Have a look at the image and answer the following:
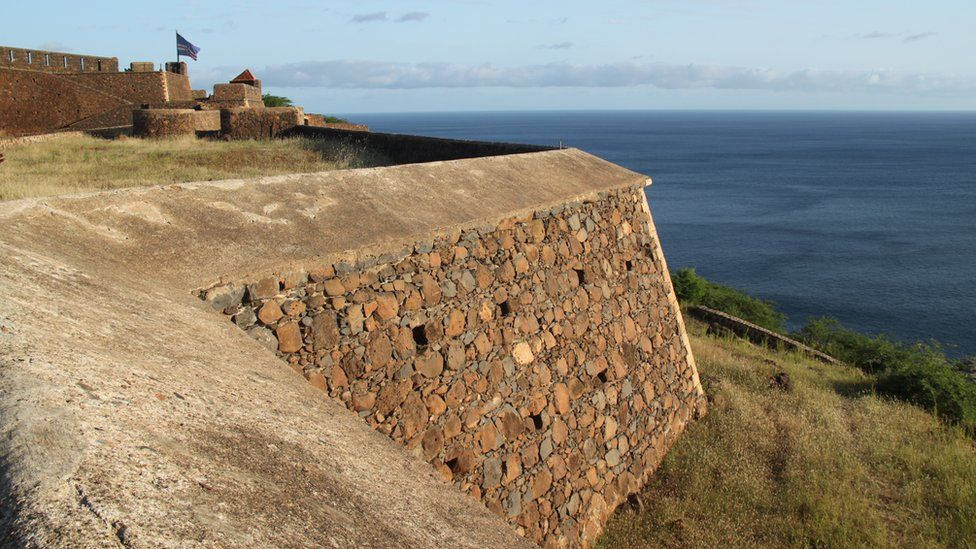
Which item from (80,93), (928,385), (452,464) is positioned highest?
(80,93)

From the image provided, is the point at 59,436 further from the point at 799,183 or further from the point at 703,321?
the point at 799,183

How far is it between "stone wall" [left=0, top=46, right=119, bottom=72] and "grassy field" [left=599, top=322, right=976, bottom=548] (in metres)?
18.5

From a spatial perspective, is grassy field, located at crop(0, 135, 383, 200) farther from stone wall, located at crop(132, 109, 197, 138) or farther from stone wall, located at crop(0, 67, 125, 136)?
stone wall, located at crop(0, 67, 125, 136)

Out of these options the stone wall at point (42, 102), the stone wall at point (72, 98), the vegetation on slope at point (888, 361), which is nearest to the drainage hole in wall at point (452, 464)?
the vegetation on slope at point (888, 361)

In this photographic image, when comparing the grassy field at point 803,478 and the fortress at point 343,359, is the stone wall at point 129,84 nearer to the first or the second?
the fortress at point 343,359

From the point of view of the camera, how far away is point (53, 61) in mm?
18359

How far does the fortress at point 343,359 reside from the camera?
1.90m

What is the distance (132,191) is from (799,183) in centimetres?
7503

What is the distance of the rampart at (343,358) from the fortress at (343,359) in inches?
0.5

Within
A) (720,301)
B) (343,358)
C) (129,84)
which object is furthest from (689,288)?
(129,84)

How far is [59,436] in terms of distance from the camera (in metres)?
1.81

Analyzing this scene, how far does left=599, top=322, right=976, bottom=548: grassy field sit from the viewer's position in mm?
6207

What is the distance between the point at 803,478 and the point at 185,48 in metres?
23.0

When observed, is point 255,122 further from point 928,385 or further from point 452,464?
point 928,385
